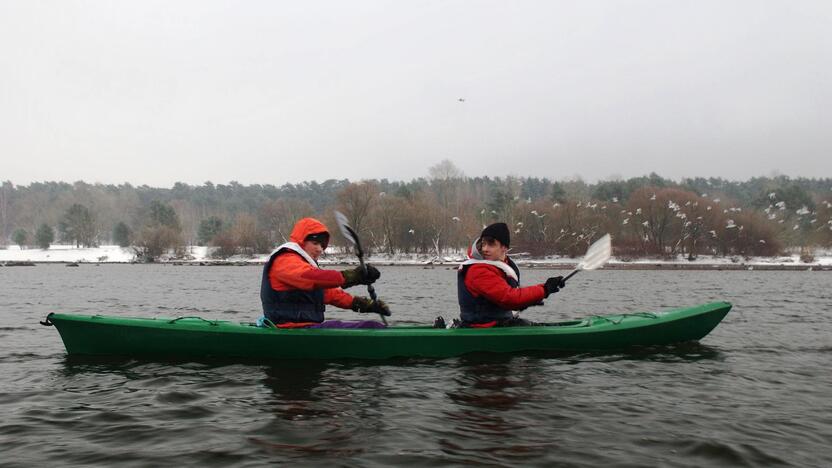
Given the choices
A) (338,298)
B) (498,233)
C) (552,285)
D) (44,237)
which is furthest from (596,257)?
(44,237)

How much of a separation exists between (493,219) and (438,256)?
28.8ft

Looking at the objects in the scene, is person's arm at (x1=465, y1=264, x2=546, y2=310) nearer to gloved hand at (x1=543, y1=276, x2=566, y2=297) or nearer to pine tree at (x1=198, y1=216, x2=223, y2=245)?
gloved hand at (x1=543, y1=276, x2=566, y2=297)

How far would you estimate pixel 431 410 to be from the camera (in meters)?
5.43

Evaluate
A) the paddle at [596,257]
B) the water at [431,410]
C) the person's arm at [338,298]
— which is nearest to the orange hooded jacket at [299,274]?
the person's arm at [338,298]

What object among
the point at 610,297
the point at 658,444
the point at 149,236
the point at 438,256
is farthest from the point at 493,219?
the point at 658,444

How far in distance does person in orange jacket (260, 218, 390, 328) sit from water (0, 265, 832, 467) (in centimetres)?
Answer: 60

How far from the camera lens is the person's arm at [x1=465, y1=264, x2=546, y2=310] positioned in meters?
6.96

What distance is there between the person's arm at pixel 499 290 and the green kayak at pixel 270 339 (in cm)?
54

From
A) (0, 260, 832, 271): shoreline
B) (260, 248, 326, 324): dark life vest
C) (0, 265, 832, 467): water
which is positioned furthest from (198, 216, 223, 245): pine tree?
(260, 248, 326, 324): dark life vest

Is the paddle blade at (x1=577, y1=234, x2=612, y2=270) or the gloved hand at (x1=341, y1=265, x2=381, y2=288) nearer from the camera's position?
Answer: the gloved hand at (x1=341, y1=265, x2=381, y2=288)

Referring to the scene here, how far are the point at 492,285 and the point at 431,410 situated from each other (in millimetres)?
2110

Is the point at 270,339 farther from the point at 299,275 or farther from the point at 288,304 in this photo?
the point at 299,275

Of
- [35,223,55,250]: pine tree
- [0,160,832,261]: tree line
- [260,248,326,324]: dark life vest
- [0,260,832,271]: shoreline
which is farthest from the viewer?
[35,223,55,250]: pine tree

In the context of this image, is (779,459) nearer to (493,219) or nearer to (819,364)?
(819,364)
